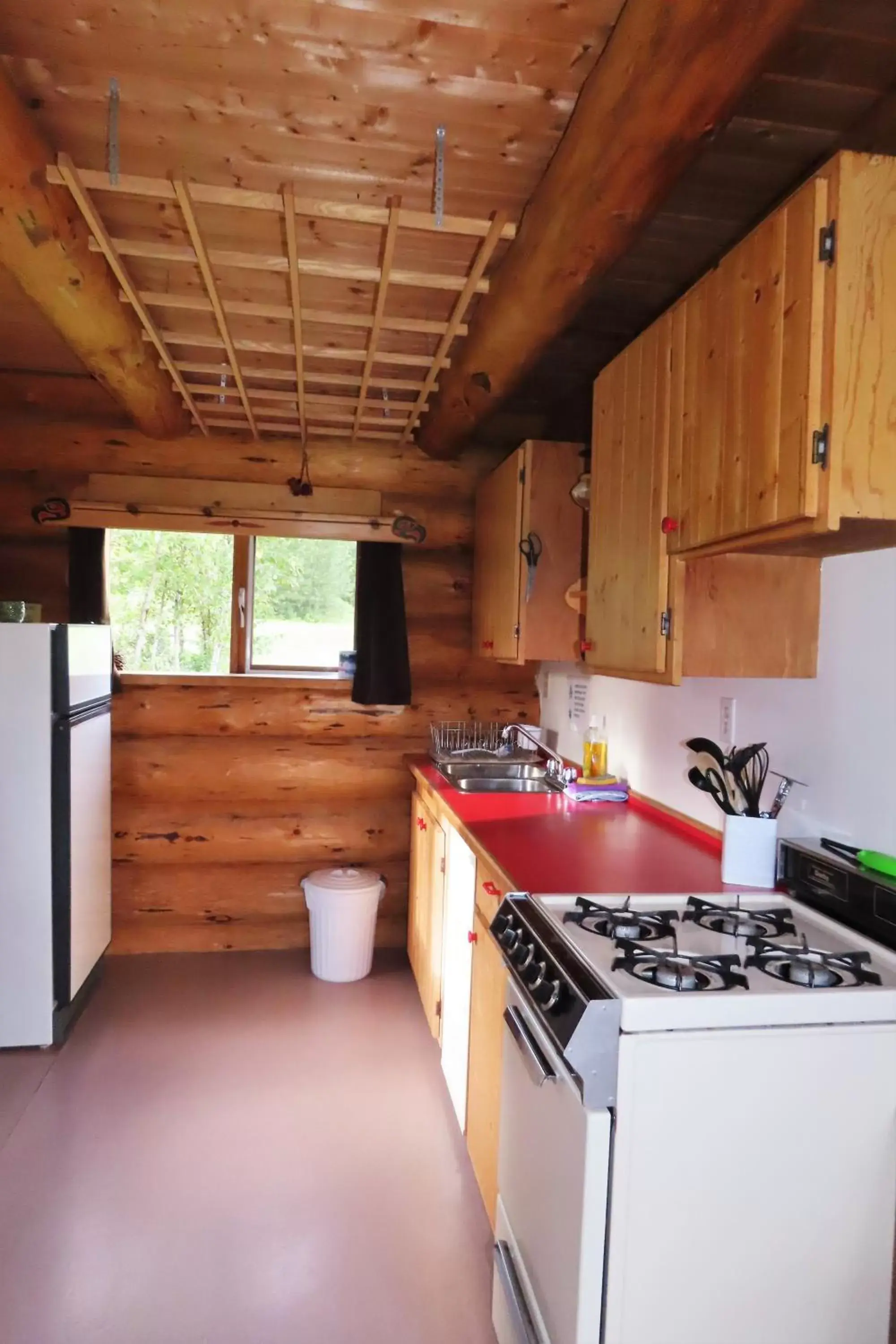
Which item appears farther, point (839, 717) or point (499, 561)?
point (499, 561)

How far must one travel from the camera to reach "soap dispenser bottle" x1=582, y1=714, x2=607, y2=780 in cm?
299

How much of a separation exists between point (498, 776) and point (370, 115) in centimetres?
236

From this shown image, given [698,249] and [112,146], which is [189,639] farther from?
[698,249]

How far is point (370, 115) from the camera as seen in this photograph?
65.7 inches

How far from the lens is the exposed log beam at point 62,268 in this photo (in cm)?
162

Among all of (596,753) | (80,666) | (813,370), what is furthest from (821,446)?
(80,666)

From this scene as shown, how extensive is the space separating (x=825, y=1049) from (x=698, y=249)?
195cm

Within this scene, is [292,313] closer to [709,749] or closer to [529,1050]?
[709,749]

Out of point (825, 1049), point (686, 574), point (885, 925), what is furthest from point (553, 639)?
point (825, 1049)

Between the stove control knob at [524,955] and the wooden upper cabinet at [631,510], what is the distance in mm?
718

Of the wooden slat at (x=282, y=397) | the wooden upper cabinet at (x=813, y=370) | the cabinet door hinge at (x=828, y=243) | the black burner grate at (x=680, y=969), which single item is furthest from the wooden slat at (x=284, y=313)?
the black burner grate at (x=680, y=969)

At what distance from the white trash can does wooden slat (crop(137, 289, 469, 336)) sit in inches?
86.2

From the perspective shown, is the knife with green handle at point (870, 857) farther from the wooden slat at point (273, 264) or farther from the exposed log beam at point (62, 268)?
the exposed log beam at point (62, 268)

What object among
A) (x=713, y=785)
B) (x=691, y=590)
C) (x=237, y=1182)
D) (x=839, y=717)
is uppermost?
(x=691, y=590)
